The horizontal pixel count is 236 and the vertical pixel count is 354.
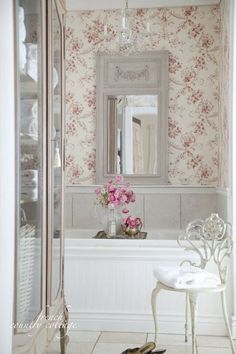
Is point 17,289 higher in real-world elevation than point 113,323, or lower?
higher

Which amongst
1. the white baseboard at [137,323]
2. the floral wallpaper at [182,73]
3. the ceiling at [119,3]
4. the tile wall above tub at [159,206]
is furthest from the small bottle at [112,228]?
the ceiling at [119,3]

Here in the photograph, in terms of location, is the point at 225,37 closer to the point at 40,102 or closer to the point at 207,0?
the point at 207,0

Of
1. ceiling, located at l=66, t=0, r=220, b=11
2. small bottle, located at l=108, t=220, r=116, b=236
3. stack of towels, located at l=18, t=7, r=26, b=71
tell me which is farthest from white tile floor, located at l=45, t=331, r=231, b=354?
ceiling, located at l=66, t=0, r=220, b=11

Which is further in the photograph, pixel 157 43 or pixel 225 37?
pixel 157 43

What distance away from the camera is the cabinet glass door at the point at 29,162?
178 centimetres

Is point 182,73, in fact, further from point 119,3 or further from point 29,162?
point 29,162

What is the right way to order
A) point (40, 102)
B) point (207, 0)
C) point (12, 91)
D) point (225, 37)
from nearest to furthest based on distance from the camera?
point (12, 91) < point (40, 102) < point (225, 37) < point (207, 0)

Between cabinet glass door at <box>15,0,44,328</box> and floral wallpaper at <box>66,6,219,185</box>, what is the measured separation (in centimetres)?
234

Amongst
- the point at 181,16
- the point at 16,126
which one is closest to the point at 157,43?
the point at 181,16

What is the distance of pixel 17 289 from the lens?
1767 millimetres

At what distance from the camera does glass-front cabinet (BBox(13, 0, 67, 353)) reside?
179 cm

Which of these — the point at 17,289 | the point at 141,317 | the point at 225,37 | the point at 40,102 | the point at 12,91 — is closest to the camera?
the point at 12,91

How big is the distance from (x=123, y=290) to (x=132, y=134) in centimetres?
163

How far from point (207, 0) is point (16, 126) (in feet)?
10.0
